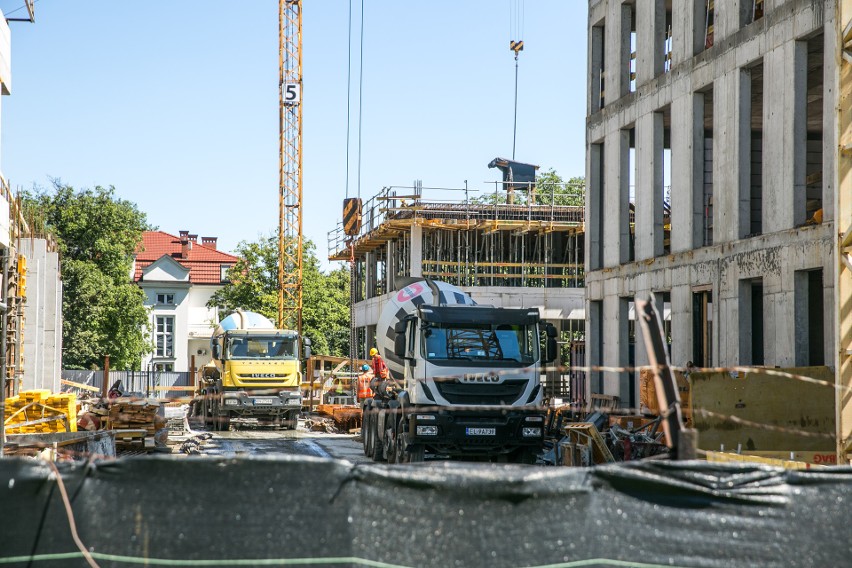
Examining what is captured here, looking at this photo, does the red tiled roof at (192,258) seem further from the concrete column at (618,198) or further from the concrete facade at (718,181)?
the concrete column at (618,198)

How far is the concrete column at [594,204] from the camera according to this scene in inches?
1114

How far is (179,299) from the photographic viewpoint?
81.5 m

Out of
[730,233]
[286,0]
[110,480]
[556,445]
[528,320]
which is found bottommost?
[556,445]

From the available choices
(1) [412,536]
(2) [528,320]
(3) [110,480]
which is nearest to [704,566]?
(1) [412,536]

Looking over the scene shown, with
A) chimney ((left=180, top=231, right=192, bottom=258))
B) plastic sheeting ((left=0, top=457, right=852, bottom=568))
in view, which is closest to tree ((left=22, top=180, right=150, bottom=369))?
chimney ((left=180, top=231, right=192, bottom=258))

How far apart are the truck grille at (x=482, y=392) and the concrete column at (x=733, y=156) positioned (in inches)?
253

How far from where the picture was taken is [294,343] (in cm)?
2900

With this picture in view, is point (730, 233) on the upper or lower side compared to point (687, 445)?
upper

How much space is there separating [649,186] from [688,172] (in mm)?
2092

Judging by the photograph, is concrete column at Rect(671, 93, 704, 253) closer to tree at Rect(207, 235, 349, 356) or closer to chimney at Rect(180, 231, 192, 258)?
tree at Rect(207, 235, 349, 356)

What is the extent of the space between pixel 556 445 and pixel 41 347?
1743 cm

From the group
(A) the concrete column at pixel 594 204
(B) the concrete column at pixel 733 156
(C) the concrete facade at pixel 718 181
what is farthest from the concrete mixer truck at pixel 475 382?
(A) the concrete column at pixel 594 204

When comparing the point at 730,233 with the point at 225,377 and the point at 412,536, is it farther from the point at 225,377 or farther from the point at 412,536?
the point at 412,536

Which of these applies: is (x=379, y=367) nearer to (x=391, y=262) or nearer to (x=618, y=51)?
(x=618, y=51)
